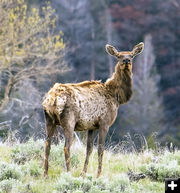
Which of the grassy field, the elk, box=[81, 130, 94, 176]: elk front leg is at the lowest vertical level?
the grassy field

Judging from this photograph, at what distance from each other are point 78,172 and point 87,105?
4.01 ft

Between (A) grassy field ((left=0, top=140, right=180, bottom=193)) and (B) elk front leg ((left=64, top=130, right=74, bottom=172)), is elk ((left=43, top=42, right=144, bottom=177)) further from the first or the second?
(A) grassy field ((left=0, top=140, right=180, bottom=193))

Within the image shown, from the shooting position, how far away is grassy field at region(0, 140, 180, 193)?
25.8 ft

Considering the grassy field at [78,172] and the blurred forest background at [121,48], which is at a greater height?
the blurred forest background at [121,48]

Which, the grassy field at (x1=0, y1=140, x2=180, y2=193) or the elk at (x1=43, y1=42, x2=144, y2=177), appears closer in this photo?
the grassy field at (x1=0, y1=140, x2=180, y2=193)

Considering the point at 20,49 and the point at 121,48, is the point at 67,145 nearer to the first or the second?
the point at 20,49

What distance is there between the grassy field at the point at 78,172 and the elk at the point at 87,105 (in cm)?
36

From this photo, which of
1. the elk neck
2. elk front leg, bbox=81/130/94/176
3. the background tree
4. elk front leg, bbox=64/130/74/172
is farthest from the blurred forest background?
elk front leg, bbox=64/130/74/172

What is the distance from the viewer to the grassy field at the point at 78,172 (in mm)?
7871

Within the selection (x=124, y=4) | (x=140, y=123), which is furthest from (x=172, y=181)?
(x=124, y=4)

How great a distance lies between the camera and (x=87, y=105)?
29.5 feet

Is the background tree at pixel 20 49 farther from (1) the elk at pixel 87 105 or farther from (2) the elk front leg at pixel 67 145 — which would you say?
(2) the elk front leg at pixel 67 145

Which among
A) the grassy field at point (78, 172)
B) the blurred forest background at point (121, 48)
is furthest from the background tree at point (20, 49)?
the grassy field at point (78, 172)

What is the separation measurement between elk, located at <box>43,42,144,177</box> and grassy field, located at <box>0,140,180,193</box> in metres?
0.36
